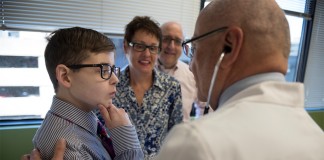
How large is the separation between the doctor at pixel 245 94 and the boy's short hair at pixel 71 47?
1.51 ft

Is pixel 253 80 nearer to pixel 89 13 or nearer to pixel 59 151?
pixel 59 151

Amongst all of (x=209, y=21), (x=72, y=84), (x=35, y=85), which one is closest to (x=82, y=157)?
(x=72, y=84)

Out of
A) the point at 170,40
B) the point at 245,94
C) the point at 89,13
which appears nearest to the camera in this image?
the point at 245,94

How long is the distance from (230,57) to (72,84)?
26.6 inches

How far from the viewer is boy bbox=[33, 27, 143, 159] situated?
935 mm

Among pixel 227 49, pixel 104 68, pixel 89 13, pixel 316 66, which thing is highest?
pixel 89 13

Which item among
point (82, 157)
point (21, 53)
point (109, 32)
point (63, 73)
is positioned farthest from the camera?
point (109, 32)

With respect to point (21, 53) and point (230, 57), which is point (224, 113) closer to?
point (230, 57)

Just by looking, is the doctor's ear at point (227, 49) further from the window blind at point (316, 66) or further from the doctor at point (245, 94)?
the window blind at point (316, 66)

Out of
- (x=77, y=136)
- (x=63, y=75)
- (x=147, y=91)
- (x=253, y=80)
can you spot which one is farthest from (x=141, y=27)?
(x=253, y=80)

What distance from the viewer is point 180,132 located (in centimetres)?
55

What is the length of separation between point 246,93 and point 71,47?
2.42 ft

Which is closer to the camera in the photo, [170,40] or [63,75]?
[63,75]

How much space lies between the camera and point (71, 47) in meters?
0.97
